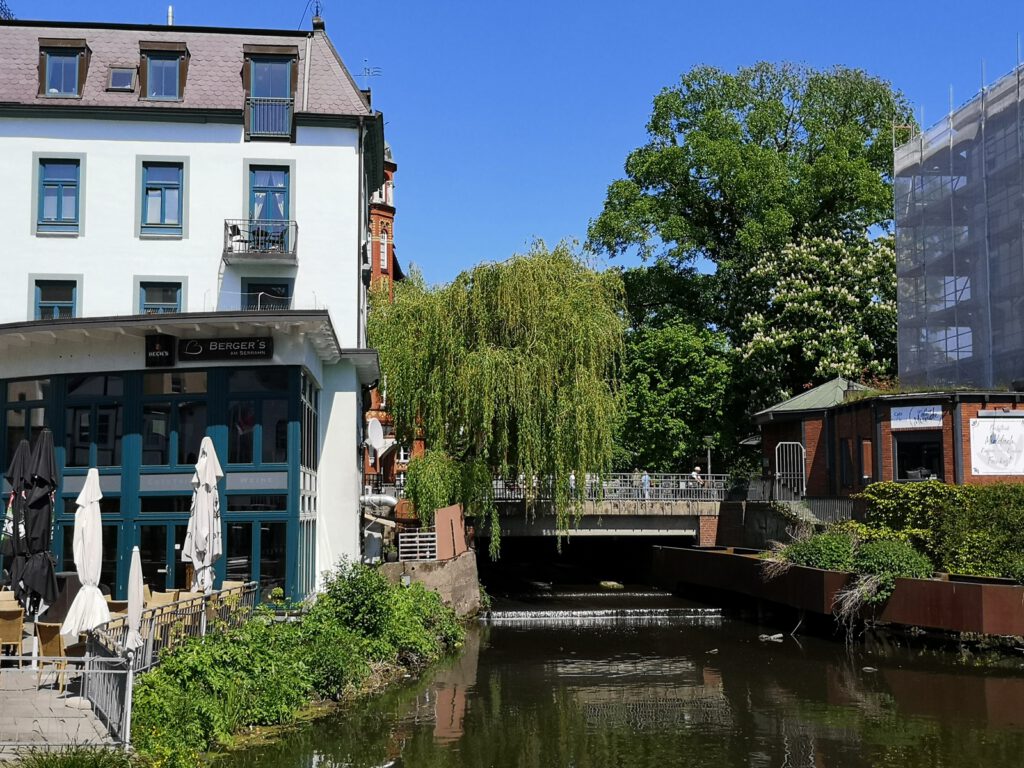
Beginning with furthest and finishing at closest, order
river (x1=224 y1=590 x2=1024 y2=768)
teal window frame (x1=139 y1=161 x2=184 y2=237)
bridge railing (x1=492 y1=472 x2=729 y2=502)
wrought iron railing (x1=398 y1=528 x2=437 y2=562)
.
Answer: bridge railing (x1=492 y1=472 x2=729 y2=502), wrought iron railing (x1=398 y1=528 x2=437 y2=562), teal window frame (x1=139 y1=161 x2=184 y2=237), river (x1=224 y1=590 x2=1024 y2=768)

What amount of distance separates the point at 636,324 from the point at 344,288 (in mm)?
22316

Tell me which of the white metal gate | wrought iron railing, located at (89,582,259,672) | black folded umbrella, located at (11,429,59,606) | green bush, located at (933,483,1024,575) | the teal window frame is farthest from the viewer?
the white metal gate

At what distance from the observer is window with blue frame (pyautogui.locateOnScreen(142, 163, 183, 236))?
Answer: 26688 millimetres

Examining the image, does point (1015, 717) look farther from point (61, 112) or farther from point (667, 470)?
point (667, 470)

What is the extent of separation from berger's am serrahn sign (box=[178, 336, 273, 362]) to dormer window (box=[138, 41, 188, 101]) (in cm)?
786

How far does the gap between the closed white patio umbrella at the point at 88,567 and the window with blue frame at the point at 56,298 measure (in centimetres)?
1250

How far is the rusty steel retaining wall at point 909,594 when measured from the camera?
2308 cm

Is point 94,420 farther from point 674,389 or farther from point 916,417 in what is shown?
point 674,389

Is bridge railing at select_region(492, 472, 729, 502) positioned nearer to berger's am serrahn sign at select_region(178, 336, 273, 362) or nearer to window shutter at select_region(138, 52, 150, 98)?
berger's am serrahn sign at select_region(178, 336, 273, 362)

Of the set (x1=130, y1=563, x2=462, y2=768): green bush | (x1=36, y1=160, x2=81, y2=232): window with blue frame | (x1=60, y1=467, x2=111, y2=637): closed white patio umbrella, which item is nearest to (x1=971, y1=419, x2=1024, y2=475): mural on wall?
(x1=130, y1=563, x2=462, y2=768): green bush

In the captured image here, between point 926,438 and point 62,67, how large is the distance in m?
24.4

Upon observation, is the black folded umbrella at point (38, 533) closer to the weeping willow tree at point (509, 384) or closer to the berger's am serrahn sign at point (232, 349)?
the berger's am serrahn sign at point (232, 349)

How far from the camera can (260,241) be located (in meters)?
26.7

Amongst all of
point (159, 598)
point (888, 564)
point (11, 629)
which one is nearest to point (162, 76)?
point (159, 598)
